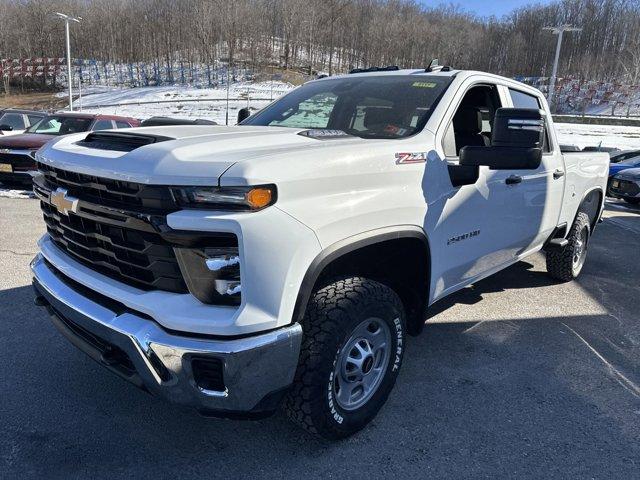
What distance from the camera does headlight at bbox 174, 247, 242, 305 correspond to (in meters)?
1.92

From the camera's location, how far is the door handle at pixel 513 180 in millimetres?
3461

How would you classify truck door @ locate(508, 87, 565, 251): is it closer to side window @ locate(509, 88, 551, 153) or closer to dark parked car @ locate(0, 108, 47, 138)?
side window @ locate(509, 88, 551, 153)

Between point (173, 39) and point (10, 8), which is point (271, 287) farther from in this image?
point (10, 8)

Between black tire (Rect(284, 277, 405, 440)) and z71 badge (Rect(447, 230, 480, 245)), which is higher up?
z71 badge (Rect(447, 230, 480, 245))

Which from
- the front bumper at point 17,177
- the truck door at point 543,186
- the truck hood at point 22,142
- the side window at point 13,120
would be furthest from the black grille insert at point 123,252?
the side window at point 13,120

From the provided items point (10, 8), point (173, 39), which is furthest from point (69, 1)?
point (173, 39)

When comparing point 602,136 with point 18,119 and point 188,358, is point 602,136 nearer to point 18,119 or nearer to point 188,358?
point 18,119

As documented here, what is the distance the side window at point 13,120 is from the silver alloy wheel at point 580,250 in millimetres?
12926

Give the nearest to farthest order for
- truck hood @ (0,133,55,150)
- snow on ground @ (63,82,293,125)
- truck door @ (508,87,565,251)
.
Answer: truck door @ (508,87,565,251) < truck hood @ (0,133,55,150) < snow on ground @ (63,82,293,125)

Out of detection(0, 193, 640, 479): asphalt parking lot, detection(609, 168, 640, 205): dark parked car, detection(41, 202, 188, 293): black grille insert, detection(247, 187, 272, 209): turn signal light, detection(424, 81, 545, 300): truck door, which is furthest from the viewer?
detection(609, 168, 640, 205): dark parked car

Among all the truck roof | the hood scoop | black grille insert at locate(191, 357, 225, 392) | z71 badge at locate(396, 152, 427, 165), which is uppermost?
the truck roof

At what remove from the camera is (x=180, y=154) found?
200cm

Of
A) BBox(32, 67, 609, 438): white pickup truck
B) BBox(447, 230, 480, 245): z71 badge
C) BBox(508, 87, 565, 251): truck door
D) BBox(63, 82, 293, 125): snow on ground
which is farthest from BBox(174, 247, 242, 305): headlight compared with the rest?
BBox(63, 82, 293, 125): snow on ground

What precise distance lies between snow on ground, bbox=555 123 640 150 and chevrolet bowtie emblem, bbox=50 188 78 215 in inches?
1002
